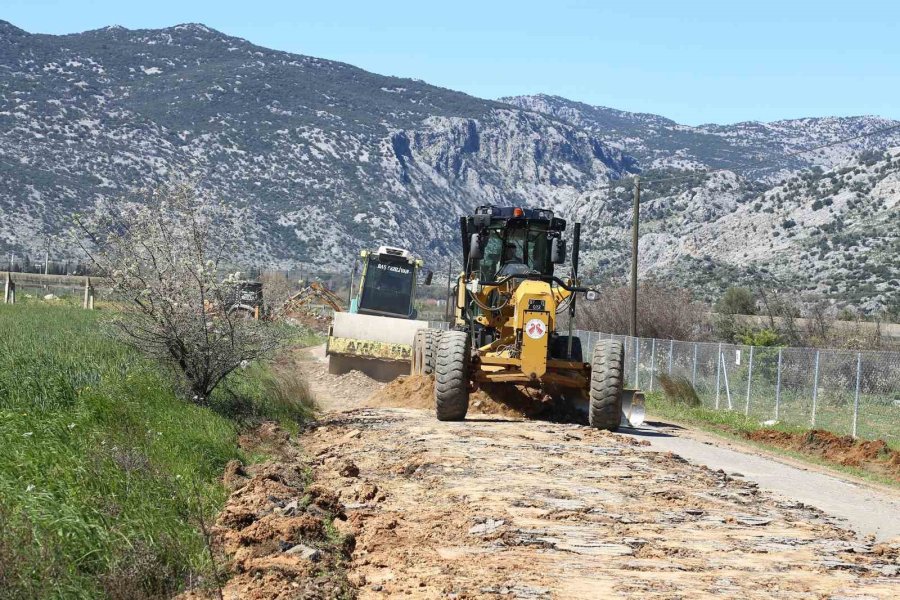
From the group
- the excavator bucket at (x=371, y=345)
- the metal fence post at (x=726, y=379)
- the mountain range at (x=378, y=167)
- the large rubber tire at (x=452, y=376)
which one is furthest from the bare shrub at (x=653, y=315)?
the large rubber tire at (x=452, y=376)

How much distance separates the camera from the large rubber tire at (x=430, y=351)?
22.8 m

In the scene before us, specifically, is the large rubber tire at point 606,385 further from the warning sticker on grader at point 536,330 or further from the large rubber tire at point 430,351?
the large rubber tire at point 430,351

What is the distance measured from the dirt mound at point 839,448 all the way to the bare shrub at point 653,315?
1925 cm

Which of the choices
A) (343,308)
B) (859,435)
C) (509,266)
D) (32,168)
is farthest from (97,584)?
(32,168)

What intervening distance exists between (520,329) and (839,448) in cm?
619

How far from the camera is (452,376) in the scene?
18.6 metres

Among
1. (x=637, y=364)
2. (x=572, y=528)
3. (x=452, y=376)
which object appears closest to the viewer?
(x=572, y=528)

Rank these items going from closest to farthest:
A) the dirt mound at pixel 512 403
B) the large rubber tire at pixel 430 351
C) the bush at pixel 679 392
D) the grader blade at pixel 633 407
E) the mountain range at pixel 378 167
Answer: the grader blade at pixel 633 407, the dirt mound at pixel 512 403, the large rubber tire at pixel 430 351, the bush at pixel 679 392, the mountain range at pixel 378 167

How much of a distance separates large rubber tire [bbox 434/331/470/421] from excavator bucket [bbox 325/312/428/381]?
907cm

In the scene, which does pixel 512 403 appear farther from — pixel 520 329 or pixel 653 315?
pixel 653 315

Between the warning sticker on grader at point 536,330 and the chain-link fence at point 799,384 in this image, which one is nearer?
the warning sticker on grader at point 536,330

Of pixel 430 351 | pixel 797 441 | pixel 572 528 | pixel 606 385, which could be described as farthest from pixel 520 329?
pixel 572 528

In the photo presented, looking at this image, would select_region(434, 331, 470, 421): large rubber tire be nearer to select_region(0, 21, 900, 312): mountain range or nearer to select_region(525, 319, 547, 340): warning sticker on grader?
select_region(525, 319, 547, 340): warning sticker on grader

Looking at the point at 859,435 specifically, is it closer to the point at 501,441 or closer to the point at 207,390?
the point at 501,441
